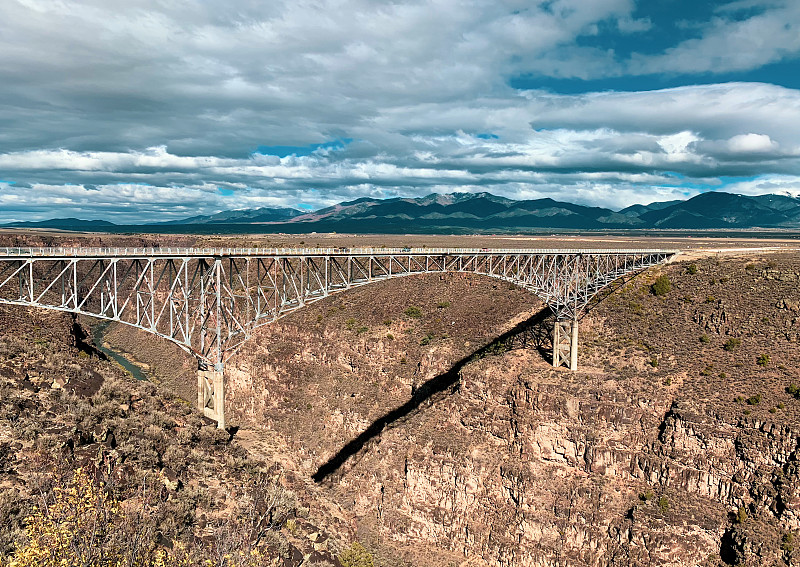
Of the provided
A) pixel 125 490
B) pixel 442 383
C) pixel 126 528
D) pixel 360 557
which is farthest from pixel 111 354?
pixel 126 528

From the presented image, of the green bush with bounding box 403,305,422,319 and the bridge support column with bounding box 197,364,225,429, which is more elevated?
the green bush with bounding box 403,305,422,319

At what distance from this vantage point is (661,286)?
65438 mm

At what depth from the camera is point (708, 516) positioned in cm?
4375

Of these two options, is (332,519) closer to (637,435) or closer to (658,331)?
(637,435)

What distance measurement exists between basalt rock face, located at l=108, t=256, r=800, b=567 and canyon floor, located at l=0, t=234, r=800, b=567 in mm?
173

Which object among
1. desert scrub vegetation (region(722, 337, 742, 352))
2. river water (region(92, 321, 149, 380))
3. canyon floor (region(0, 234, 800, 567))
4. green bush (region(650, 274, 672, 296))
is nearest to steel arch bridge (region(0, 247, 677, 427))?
green bush (region(650, 274, 672, 296))

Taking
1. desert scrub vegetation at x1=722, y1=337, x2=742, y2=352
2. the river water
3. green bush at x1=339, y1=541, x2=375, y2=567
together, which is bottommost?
green bush at x1=339, y1=541, x2=375, y2=567

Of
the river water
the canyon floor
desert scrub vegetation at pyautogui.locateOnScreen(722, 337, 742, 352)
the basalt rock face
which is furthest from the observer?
the river water

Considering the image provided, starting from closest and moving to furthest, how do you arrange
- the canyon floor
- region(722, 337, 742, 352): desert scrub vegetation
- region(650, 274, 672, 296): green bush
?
the canyon floor
region(722, 337, 742, 352): desert scrub vegetation
region(650, 274, 672, 296): green bush

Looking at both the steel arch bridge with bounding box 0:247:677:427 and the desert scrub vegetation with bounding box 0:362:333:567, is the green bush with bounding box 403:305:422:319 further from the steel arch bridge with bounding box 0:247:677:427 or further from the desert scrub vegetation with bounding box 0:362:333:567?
the desert scrub vegetation with bounding box 0:362:333:567

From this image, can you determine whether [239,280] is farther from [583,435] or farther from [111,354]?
[111,354]

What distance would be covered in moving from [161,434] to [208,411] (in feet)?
62.3

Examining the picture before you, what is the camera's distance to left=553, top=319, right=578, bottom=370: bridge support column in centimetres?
5638

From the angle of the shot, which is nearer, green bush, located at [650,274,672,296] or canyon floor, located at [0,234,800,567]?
canyon floor, located at [0,234,800,567]
